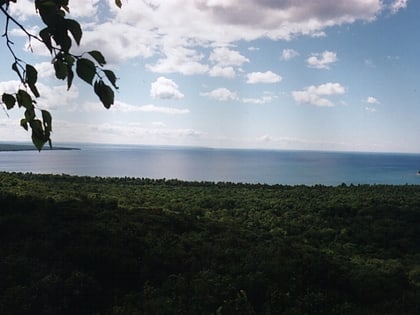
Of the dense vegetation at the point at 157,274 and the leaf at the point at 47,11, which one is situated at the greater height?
the leaf at the point at 47,11

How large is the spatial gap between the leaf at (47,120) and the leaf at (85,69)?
9.0 inches

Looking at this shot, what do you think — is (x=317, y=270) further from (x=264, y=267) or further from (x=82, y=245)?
(x=82, y=245)

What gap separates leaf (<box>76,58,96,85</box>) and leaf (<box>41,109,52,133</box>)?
23 cm

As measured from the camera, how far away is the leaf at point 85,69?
132 cm

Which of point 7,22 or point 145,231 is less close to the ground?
point 7,22

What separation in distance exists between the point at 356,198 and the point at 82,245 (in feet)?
130

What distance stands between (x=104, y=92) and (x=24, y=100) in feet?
1.28

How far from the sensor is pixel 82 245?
11.2m

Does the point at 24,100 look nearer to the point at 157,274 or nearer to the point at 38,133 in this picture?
the point at 38,133

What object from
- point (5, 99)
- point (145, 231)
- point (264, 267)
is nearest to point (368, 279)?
point (264, 267)

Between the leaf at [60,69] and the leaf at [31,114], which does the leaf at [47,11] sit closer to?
the leaf at [60,69]

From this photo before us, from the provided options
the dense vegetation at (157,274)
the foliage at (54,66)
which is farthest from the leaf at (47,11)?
the dense vegetation at (157,274)

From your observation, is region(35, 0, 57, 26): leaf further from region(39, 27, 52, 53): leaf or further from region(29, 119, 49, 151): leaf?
region(29, 119, 49, 151): leaf

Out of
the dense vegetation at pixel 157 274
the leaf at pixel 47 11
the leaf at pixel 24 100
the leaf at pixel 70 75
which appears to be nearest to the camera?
the leaf at pixel 47 11
